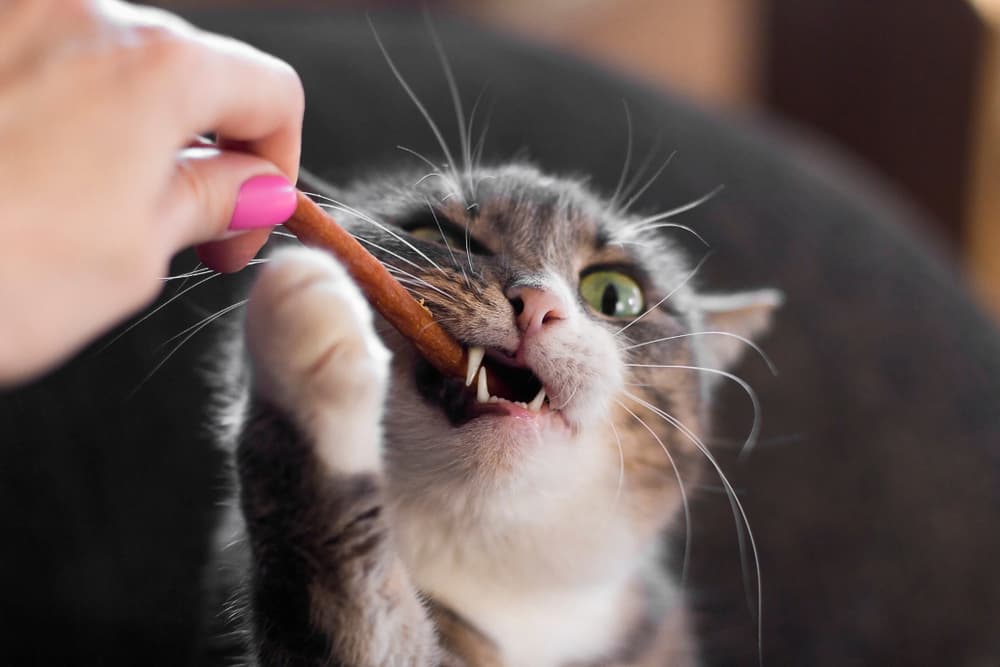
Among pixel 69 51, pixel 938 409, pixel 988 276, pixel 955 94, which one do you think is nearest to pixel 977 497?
pixel 938 409

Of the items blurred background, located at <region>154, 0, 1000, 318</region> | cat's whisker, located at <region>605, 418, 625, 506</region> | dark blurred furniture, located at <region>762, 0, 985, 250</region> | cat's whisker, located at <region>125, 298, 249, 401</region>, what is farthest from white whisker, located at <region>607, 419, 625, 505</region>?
dark blurred furniture, located at <region>762, 0, 985, 250</region>

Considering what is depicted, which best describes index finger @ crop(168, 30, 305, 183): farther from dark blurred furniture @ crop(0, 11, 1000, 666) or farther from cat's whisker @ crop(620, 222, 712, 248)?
cat's whisker @ crop(620, 222, 712, 248)

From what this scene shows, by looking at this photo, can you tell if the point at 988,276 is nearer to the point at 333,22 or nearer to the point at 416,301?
the point at 333,22

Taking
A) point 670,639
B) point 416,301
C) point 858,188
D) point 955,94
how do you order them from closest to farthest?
point 416,301 < point 670,639 < point 858,188 < point 955,94

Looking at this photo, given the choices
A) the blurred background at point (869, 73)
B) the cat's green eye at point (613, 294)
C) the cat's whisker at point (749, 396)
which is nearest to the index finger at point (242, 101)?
the cat's green eye at point (613, 294)

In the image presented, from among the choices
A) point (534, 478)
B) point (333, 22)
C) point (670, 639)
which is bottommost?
point (670, 639)

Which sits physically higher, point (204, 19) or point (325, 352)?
point (204, 19)

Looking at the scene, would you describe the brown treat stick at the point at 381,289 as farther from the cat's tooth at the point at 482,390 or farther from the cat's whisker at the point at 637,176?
the cat's whisker at the point at 637,176
